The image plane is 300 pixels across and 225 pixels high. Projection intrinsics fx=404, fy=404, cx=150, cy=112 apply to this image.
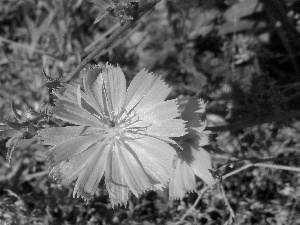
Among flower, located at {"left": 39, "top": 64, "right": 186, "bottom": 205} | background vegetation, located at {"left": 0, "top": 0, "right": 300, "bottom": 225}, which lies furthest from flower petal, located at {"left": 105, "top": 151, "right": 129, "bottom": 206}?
background vegetation, located at {"left": 0, "top": 0, "right": 300, "bottom": 225}

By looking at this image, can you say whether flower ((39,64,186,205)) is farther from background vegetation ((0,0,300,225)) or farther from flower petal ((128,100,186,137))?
background vegetation ((0,0,300,225))

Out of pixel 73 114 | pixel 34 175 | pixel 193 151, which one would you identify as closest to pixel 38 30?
pixel 34 175

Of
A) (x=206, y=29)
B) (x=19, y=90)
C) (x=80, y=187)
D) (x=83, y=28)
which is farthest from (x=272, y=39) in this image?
(x=19, y=90)

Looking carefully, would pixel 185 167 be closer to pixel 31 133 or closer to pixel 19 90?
pixel 31 133

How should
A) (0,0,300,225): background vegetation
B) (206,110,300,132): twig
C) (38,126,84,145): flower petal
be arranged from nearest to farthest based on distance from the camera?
(38,126,84,145): flower petal < (206,110,300,132): twig < (0,0,300,225): background vegetation

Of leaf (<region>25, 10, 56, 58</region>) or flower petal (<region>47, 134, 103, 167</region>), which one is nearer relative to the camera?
flower petal (<region>47, 134, 103, 167</region>)

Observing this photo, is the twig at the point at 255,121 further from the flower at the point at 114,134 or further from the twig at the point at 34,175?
the twig at the point at 34,175
